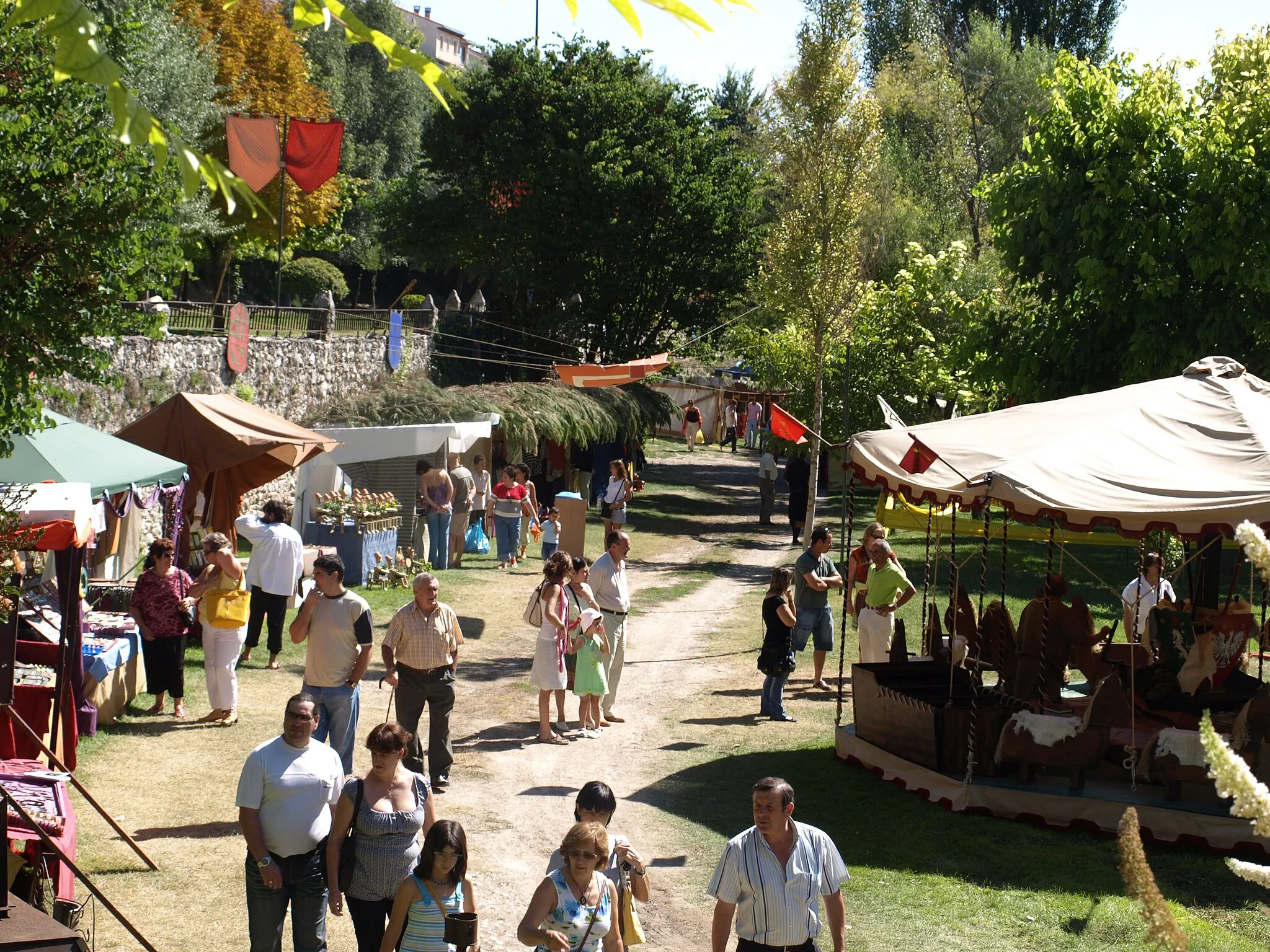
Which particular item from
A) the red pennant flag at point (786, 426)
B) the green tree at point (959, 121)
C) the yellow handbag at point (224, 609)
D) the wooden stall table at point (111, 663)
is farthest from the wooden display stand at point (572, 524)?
the green tree at point (959, 121)

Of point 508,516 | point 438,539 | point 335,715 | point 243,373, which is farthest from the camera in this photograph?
point 243,373

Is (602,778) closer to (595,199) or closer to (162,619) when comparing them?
(162,619)

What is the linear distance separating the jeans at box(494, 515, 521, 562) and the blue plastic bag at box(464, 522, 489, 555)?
123 cm

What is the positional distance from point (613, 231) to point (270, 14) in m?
18.4

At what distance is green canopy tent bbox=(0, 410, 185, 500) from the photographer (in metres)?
10.8

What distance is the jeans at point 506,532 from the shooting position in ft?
64.2

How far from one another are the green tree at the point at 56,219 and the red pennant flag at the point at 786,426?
33.9 feet

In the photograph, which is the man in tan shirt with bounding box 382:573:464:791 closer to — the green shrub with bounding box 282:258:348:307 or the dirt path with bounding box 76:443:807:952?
the dirt path with bounding box 76:443:807:952

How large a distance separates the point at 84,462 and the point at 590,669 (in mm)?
4842

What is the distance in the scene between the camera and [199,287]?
141 ft

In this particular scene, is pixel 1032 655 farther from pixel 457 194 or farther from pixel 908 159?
pixel 908 159

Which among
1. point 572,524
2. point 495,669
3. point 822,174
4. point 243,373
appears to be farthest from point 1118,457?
point 243,373

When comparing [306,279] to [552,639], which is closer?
[552,639]

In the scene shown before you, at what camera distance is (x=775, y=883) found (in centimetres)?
555
